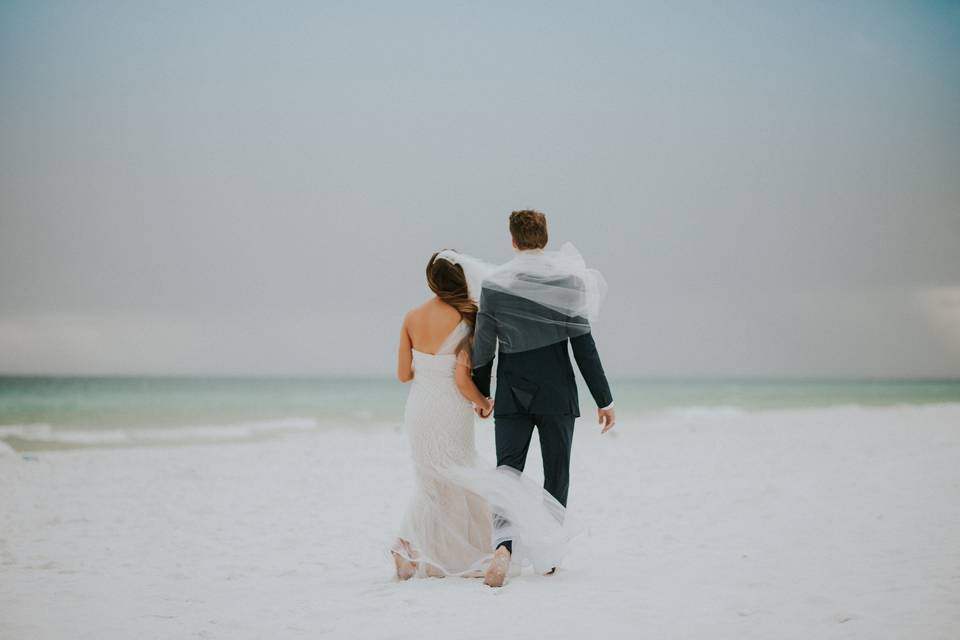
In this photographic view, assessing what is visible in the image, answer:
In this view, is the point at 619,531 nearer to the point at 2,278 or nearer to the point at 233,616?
the point at 233,616

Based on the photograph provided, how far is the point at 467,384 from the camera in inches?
170

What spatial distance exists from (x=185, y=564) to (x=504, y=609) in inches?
101

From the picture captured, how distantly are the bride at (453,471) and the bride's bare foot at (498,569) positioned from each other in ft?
0.30

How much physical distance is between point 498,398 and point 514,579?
102 centimetres

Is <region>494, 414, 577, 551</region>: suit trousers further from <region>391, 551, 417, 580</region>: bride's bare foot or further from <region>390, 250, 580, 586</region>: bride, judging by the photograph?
<region>391, 551, 417, 580</region>: bride's bare foot

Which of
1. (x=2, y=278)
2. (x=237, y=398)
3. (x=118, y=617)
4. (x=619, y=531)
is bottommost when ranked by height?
(x=237, y=398)

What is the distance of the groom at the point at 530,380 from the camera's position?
417 cm

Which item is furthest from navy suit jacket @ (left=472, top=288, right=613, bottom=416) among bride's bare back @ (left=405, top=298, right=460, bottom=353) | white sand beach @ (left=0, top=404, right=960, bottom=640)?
white sand beach @ (left=0, top=404, right=960, bottom=640)

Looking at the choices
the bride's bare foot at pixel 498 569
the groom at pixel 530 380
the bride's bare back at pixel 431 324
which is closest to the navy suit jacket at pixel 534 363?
the groom at pixel 530 380

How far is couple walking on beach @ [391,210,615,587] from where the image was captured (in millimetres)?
4180

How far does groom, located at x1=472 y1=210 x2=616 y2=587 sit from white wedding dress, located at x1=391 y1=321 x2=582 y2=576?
0.42 feet

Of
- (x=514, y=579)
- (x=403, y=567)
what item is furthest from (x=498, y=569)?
(x=403, y=567)

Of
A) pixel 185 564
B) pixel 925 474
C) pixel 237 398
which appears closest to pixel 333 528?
pixel 185 564

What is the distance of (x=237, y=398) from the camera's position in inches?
1292
